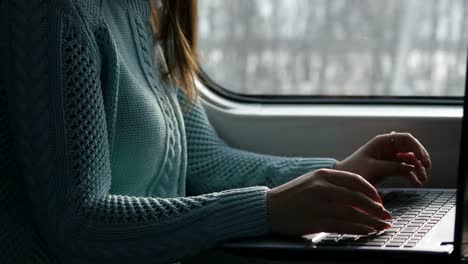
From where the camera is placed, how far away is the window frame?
181 centimetres

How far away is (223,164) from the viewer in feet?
5.15

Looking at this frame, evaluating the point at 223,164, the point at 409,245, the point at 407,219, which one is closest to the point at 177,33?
the point at 223,164

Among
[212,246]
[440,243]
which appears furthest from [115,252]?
[440,243]

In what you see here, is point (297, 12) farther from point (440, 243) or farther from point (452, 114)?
point (440, 243)

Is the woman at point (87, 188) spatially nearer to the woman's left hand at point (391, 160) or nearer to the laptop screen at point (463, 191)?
the laptop screen at point (463, 191)

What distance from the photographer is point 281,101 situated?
186 cm

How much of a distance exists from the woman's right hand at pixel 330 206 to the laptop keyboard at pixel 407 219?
21 millimetres

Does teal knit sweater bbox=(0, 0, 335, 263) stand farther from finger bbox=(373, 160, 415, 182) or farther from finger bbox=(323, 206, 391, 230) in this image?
finger bbox=(373, 160, 415, 182)

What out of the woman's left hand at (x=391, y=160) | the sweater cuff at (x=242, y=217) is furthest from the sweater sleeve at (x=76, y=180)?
the woman's left hand at (x=391, y=160)

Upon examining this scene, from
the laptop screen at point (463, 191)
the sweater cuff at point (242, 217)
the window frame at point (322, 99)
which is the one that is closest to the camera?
the laptop screen at point (463, 191)

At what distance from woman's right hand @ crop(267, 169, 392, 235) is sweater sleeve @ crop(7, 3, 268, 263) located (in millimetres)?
48

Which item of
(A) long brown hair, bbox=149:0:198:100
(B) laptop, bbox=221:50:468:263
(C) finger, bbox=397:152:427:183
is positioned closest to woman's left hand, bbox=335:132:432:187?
(C) finger, bbox=397:152:427:183

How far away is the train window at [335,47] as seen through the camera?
73.3 inches

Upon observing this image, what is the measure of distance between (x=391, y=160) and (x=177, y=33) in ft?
1.53
